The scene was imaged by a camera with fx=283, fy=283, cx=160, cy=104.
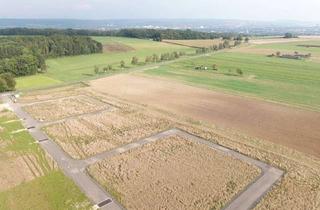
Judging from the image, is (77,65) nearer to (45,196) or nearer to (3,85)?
(3,85)

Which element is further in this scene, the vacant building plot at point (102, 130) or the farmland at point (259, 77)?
the farmland at point (259, 77)

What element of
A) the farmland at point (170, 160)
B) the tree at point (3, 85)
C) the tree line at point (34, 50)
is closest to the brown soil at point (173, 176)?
→ the farmland at point (170, 160)

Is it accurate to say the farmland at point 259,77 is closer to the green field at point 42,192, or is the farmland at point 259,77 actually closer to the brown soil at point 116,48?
the brown soil at point 116,48

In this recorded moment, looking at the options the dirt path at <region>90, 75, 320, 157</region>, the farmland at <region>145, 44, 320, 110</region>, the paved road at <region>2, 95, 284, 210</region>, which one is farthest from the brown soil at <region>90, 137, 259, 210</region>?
the farmland at <region>145, 44, 320, 110</region>

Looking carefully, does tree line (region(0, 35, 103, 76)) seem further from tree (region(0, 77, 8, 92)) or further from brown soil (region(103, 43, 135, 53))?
tree (region(0, 77, 8, 92))

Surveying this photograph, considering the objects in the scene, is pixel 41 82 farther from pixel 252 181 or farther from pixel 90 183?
pixel 252 181
